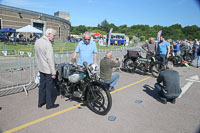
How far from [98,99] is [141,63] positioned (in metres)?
4.66

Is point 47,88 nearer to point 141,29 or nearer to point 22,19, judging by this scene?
point 22,19

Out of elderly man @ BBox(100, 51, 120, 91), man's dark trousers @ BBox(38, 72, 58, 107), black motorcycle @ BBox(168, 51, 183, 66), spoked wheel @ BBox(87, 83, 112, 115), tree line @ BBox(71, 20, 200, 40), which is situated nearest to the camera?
spoked wheel @ BBox(87, 83, 112, 115)

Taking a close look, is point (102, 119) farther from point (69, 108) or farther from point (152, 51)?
point (152, 51)

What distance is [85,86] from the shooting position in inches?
154

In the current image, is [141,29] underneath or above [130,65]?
above

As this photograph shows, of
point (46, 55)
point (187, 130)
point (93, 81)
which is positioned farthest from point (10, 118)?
point (187, 130)

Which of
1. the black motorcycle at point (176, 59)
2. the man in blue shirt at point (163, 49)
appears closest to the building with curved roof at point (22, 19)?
the black motorcycle at point (176, 59)

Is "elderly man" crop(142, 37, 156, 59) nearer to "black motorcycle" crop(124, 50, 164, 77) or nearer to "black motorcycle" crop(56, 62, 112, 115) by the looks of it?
"black motorcycle" crop(124, 50, 164, 77)

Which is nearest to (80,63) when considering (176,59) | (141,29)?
Answer: (176,59)

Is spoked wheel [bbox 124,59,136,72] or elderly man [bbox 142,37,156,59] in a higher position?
elderly man [bbox 142,37,156,59]

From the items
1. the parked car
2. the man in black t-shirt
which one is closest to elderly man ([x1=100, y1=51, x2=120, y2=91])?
the man in black t-shirt

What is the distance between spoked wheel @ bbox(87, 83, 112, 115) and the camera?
357 centimetres

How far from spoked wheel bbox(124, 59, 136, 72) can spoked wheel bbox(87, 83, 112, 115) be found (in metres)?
4.48

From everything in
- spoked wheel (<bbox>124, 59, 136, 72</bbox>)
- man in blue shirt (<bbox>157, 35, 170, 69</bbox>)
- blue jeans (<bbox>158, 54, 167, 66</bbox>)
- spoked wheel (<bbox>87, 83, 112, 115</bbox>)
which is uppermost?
man in blue shirt (<bbox>157, 35, 170, 69</bbox>)
